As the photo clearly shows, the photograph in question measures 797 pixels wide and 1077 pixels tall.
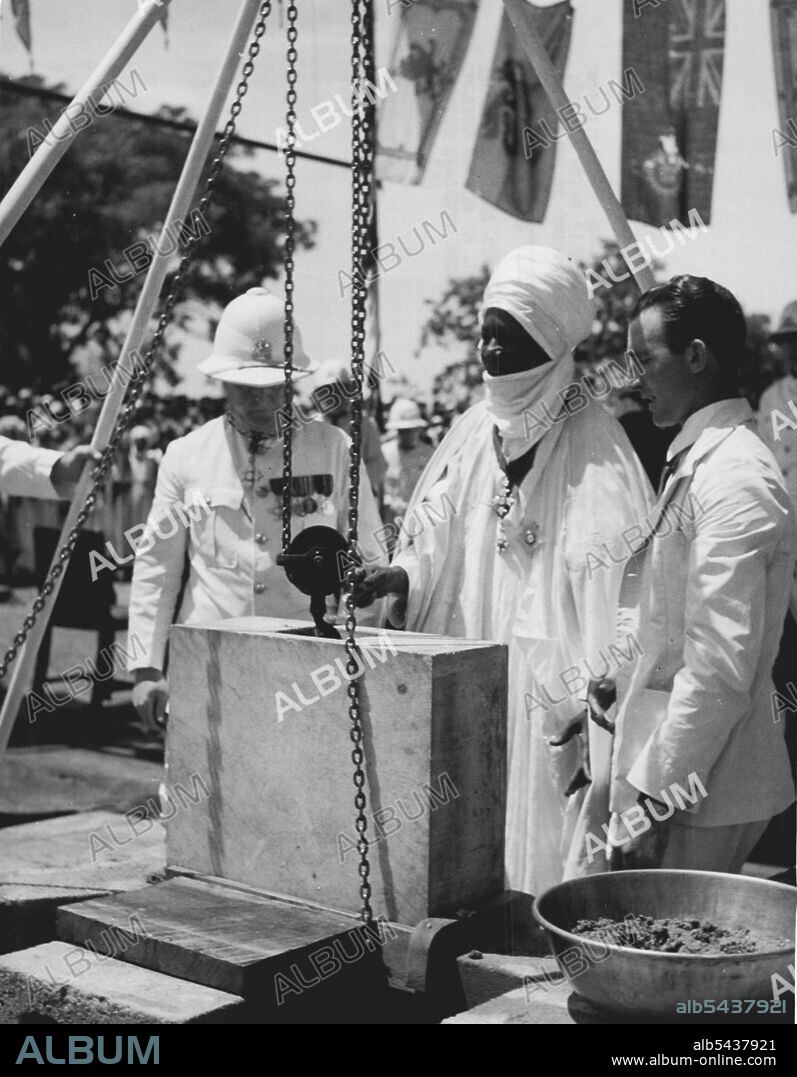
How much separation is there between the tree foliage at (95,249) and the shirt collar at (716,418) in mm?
12097

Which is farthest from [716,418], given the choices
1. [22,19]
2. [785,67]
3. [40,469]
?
[22,19]

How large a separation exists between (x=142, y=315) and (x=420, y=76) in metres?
3.71

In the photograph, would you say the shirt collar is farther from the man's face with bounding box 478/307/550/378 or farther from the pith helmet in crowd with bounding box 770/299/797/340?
the pith helmet in crowd with bounding box 770/299/797/340

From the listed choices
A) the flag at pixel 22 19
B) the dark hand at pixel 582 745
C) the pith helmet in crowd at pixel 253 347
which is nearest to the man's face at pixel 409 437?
the flag at pixel 22 19

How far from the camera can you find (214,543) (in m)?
4.27

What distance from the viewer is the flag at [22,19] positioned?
20.3 feet

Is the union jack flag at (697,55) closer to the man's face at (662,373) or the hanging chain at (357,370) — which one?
the hanging chain at (357,370)

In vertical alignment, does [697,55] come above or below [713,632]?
above

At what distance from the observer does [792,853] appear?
4.76m

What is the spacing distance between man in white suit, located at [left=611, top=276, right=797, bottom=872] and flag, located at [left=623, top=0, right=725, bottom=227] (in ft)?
10.1

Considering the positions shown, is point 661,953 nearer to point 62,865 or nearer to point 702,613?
point 702,613

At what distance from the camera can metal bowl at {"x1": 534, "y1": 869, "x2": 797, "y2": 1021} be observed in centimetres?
193
